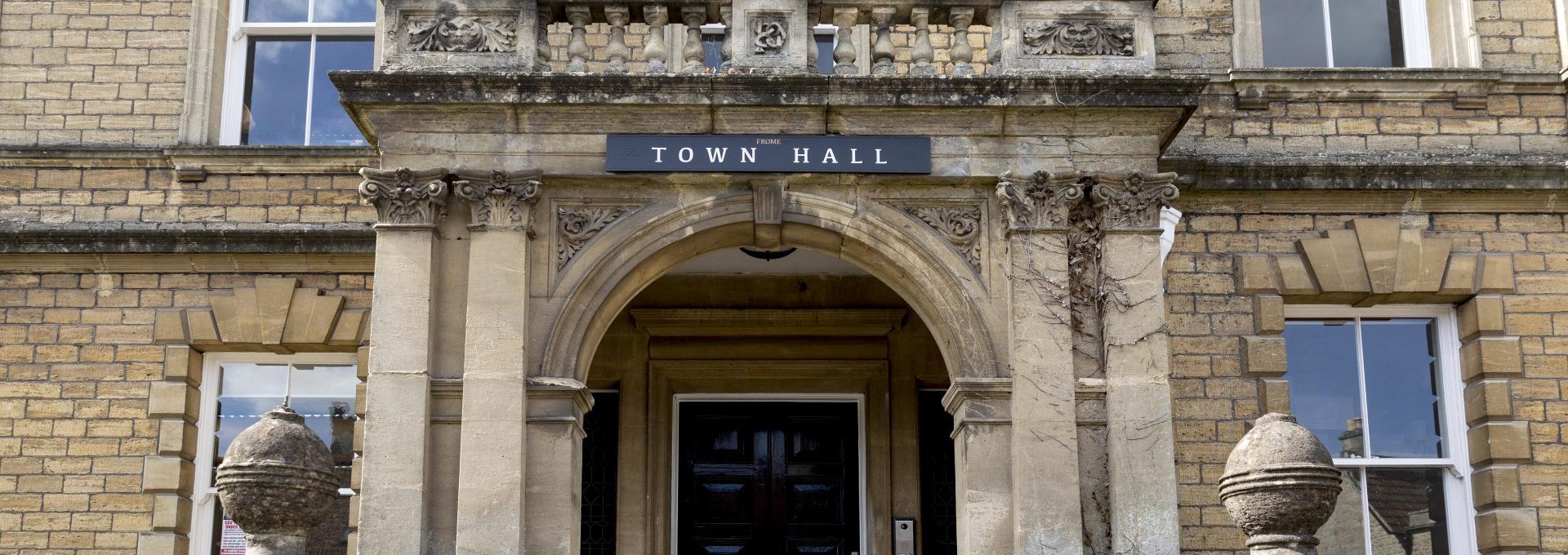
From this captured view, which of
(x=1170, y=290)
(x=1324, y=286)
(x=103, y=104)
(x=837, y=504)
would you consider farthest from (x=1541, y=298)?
(x=103, y=104)

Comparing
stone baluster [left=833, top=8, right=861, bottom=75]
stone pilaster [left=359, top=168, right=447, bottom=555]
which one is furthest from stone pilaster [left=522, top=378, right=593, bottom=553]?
stone baluster [left=833, top=8, right=861, bottom=75]

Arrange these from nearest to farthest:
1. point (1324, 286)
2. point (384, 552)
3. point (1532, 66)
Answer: point (384, 552) < point (1324, 286) < point (1532, 66)

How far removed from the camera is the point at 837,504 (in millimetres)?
11469

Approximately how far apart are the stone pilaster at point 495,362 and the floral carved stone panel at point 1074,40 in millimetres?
2936

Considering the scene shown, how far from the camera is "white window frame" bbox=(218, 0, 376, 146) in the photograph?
11.4 meters

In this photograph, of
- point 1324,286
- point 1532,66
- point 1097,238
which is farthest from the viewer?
point 1532,66

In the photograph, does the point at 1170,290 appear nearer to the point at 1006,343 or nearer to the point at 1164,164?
the point at 1164,164

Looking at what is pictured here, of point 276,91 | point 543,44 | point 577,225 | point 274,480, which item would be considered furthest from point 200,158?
point 274,480

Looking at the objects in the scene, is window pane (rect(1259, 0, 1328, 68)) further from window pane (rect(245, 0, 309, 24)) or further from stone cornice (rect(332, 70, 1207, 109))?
window pane (rect(245, 0, 309, 24))

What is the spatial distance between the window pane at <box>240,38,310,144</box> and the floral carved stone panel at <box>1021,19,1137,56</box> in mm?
5486

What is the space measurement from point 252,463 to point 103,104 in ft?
16.0

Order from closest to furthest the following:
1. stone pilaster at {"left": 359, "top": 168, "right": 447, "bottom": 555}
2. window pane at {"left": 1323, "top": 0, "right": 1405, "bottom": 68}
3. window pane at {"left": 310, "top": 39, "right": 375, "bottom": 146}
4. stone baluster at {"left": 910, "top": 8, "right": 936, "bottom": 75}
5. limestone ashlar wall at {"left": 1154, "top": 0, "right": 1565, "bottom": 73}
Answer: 1. stone pilaster at {"left": 359, "top": 168, "right": 447, "bottom": 555}
2. stone baluster at {"left": 910, "top": 8, "right": 936, "bottom": 75}
3. limestone ashlar wall at {"left": 1154, "top": 0, "right": 1565, "bottom": 73}
4. window pane at {"left": 1323, "top": 0, "right": 1405, "bottom": 68}
5. window pane at {"left": 310, "top": 39, "right": 375, "bottom": 146}

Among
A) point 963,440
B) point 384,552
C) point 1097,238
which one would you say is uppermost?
point 1097,238

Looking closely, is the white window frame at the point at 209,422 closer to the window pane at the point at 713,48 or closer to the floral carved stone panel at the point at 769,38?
the window pane at the point at 713,48
